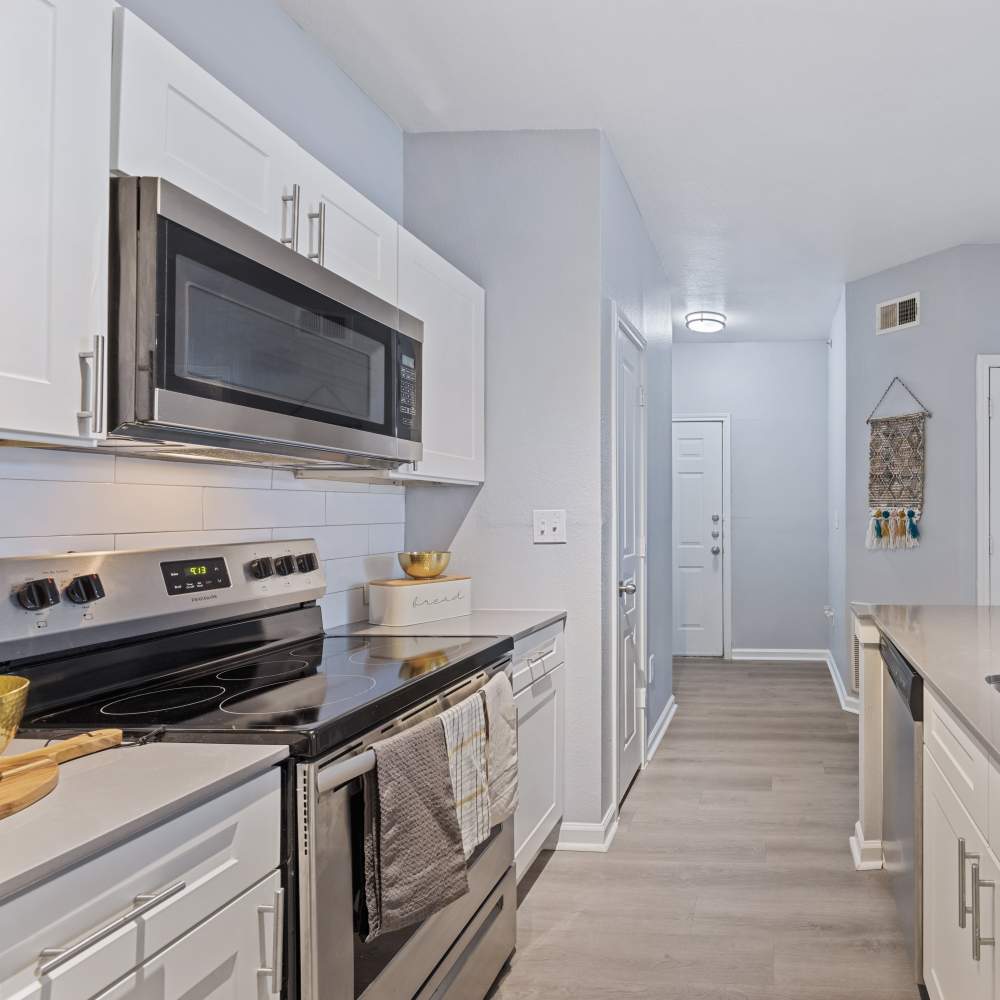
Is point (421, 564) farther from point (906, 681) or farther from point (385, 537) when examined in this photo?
point (906, 681)

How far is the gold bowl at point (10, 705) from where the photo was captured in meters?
1.15

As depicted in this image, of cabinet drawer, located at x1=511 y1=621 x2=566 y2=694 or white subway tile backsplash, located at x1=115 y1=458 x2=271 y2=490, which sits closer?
white subway tile backsplash, located at x1=115 y1=458 x2=271 y2=490

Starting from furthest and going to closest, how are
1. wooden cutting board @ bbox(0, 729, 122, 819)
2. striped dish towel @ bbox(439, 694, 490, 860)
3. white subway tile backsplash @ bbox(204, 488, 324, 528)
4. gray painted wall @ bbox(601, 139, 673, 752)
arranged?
1. gray painted wall @ bbox(601, 139, 673, 752)
2. white subway tile backsplash @ bbox(204, 488, 324, 528)
3. striped dish towel @ bbox(439, 694, 490, 860)
4. wooden cutting board @ bbox(0, 729, 122, 819)

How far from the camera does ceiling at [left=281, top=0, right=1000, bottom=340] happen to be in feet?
9.11

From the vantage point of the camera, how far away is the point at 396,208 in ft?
11.8

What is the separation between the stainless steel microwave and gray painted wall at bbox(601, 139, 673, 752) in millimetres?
1327

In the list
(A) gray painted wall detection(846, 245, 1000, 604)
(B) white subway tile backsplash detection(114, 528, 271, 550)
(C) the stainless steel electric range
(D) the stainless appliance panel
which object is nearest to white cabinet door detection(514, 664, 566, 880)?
(C) the stainless steel electric range

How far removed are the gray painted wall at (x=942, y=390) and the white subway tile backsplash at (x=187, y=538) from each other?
13.5ft

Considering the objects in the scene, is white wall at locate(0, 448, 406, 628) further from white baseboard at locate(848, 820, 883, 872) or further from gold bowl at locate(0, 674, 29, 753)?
white baseboard at locate(848, 820, 883, 872)

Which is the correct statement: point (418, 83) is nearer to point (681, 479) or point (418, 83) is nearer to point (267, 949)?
point (267, 949)

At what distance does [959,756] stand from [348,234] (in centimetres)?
179

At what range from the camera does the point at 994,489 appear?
5.23 meters

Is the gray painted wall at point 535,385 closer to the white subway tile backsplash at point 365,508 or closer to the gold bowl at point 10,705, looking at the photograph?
the white subway tile backsplash at point 365,508

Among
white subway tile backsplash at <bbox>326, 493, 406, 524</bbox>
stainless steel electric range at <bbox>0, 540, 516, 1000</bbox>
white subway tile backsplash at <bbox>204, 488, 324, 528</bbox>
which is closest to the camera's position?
stainless steel electric range at <bbox>0, 540, 516, 1000</bbox>
